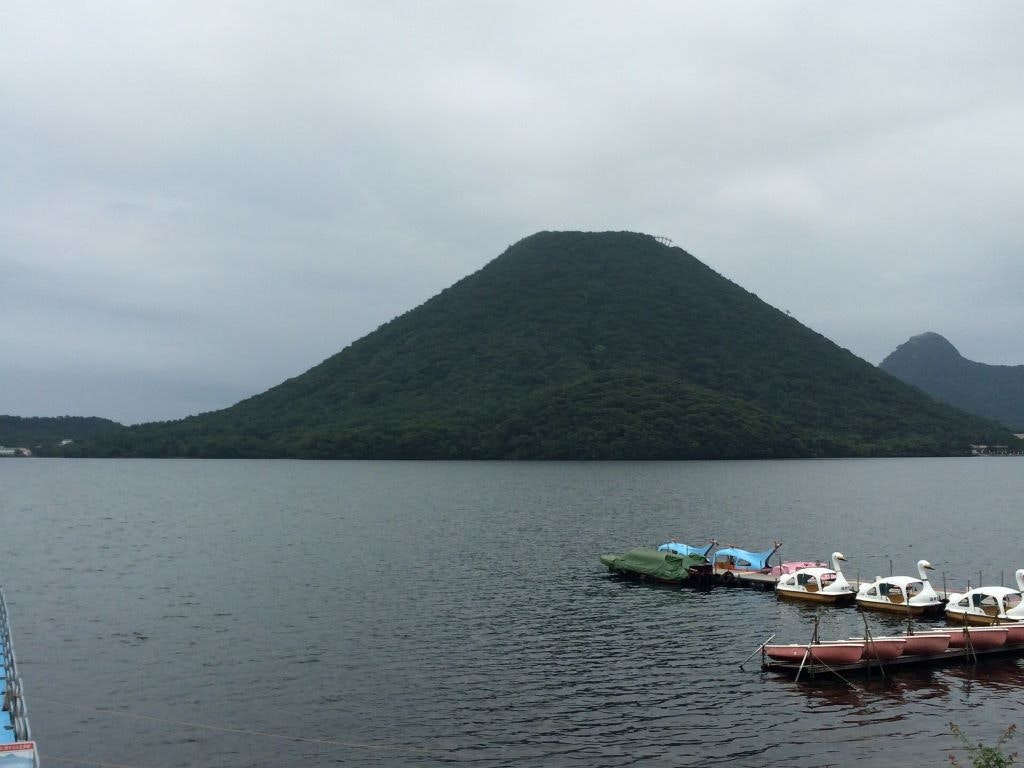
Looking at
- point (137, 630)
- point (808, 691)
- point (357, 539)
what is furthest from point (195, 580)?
point (808, 691)

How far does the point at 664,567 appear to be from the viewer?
65.8m

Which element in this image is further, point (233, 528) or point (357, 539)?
point (233, 528)

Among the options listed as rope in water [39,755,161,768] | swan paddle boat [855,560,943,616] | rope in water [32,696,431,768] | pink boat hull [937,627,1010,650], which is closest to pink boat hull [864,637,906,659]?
pink boat hull [937,627,1010,650]

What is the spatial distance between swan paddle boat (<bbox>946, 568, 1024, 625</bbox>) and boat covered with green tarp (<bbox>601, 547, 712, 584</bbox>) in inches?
747

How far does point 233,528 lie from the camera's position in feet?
342

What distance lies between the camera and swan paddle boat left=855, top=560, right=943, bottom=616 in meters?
52.0

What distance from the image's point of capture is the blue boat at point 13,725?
866 inches

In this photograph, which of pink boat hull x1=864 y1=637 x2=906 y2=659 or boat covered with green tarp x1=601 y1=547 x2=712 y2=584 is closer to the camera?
pink boat hull x1=864 y1=637 x2=906 y2=659

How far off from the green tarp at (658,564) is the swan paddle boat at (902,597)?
13867 millimetres

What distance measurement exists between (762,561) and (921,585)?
613 inches

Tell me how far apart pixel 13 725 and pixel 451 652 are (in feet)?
70.9

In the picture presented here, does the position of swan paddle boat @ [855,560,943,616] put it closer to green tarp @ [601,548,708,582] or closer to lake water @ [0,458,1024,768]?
lake water @ [0,458,1024,768]

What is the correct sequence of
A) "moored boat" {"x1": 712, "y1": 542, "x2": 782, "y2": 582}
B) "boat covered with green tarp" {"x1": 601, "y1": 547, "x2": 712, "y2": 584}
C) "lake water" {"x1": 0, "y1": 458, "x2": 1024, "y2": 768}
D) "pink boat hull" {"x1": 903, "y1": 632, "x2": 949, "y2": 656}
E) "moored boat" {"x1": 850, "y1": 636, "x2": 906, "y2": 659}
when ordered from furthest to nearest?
"moored boat" {"x1": 712, "y1": 542, "x2": 782, "y2": 582}, "boat covered with green tarp" {"x1": 601, "y1": 547, "x2": 712, "y2": 584}, "pink boat hull" {"x1": 903, "y1": 632, "x2": 949, "y2": 656}, "moored boat" {"x1": 850, "y1": 636, "x2": 906, "y2": 659}, "lake water" {"x1": 0, "y1": 458, "x2": 1024, "y2": 768}

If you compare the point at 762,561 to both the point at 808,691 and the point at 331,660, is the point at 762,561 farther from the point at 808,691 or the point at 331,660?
the point at 331,660
